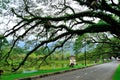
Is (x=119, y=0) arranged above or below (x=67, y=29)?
above

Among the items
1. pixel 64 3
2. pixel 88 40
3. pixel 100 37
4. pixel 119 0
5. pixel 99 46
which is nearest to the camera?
pixel 119 0

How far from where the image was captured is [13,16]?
17.2 metres

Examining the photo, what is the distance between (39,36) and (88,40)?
81.5 ft

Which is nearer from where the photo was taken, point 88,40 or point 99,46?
point 88,40

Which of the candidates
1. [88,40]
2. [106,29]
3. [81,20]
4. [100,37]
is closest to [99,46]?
[100,37]

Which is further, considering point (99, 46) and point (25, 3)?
point (99, 46)

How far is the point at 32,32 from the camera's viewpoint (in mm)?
17422

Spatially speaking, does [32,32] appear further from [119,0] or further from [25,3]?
[119,0]

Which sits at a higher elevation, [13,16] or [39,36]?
[13,16]

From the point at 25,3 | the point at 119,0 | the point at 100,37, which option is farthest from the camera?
the point at 100,37

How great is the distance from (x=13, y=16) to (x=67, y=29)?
3.49 metres

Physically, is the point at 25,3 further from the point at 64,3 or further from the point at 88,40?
the point at 88,40

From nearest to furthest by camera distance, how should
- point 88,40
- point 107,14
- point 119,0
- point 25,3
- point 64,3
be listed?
point 107,14, point 119,0, point 25,3, point 64,3, point 88,40

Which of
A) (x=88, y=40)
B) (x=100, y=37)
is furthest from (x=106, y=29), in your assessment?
(x=100, y=37)
